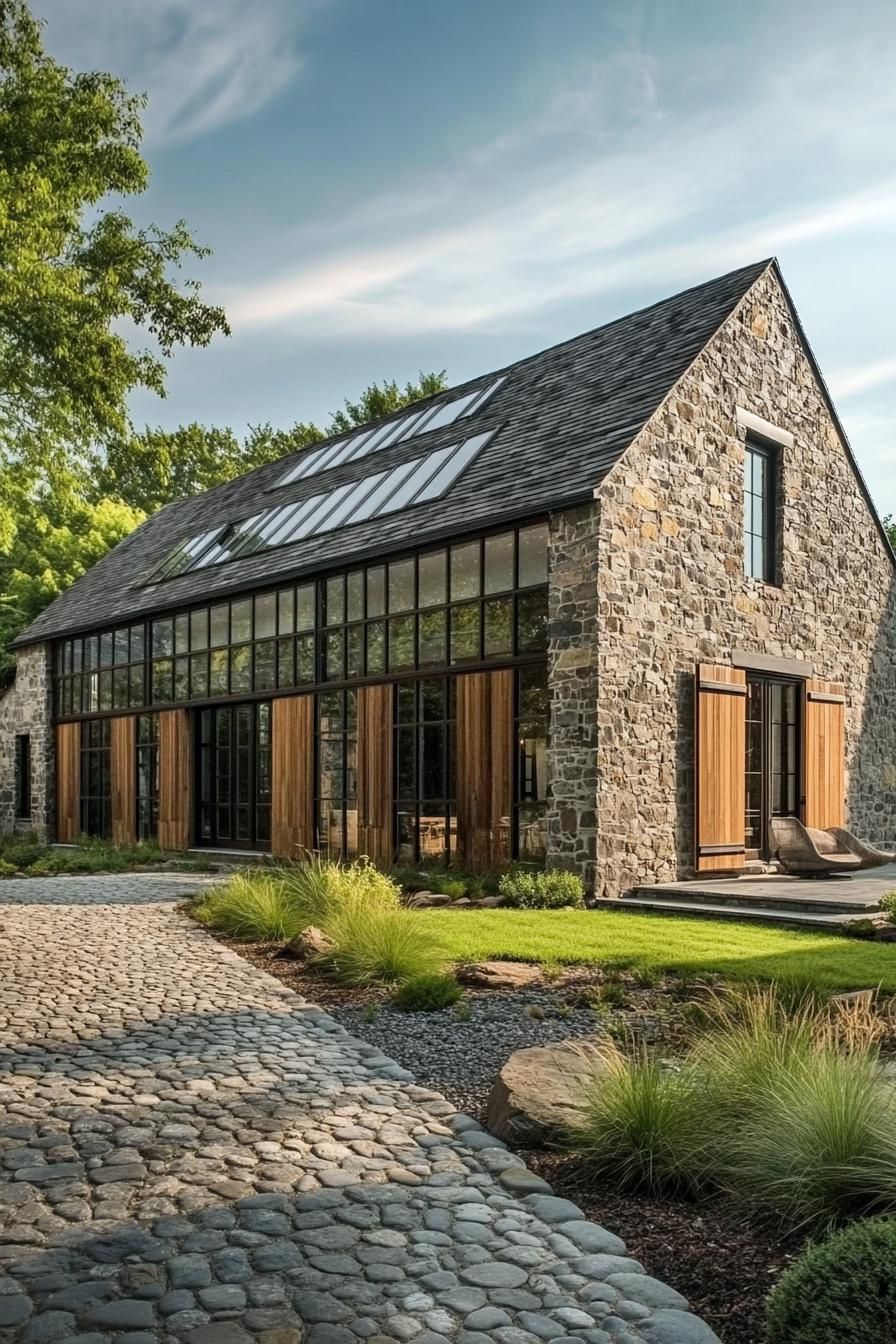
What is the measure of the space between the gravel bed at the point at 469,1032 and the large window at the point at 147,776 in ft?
45.8

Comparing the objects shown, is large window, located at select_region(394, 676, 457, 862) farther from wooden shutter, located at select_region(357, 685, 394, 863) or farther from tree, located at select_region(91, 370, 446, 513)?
tree, located at select_region(91, 370, 446, 513)

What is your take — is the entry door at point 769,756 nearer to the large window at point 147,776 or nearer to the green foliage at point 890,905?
the green foliage at point 890,905

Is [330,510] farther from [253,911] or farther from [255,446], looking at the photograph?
[255,446]

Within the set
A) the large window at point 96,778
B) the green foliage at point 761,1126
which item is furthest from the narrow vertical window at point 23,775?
the green foliage at point 761,1126

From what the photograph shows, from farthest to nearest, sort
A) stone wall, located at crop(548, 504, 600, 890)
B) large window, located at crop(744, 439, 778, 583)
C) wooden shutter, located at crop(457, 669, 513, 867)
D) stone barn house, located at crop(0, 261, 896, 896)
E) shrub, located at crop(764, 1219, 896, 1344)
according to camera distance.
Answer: large window, located at crop(744, 439, 778, 583), wooden shutter, located at crop(457, 669, 513, 867), stone barn house, located at crop(0, 261, 896, 896), stone wall, located at crop(548, 504, 600, 890), shrub, located at crop(764, 1219, 896, 1344)

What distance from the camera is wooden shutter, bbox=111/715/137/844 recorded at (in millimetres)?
20562

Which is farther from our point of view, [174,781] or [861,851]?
[174,781]

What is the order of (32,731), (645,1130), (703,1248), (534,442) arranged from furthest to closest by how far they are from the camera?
(32,731) < (534,442) < (645,1130) < (703,1248)

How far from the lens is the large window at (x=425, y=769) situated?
542 inches

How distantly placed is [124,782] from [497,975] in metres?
14.9

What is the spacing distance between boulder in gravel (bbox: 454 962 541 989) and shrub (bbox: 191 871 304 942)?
2202 millimetres

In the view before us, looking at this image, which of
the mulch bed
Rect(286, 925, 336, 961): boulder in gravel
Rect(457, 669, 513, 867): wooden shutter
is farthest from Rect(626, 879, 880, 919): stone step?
the mulch bed

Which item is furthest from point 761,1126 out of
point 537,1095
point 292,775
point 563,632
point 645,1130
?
point 292,775

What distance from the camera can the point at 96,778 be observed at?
22.1 m
